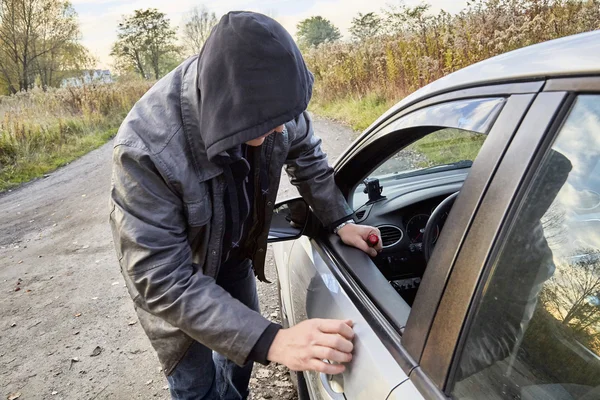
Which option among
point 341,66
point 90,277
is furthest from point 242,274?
point 341,66

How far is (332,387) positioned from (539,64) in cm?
101

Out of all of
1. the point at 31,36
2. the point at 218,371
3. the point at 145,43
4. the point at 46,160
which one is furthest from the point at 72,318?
the point at 145,43

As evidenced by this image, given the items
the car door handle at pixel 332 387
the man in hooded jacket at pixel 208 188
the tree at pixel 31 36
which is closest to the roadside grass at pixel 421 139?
the man in hooded jacket at pixel 208 188

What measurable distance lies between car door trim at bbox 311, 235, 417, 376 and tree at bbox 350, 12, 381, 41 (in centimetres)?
928

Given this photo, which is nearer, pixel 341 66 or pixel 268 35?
pixel 268 35

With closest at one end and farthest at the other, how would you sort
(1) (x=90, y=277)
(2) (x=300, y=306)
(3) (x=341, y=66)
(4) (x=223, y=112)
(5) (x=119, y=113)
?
(4) (x=223, y=112) < (2) (x=300, y=306) < (1) (x=90, y=277) < (3) (x=341, y=66) < (5) (x=119, y=113)

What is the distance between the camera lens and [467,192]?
0.97 metres

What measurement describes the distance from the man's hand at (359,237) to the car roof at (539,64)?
65cm

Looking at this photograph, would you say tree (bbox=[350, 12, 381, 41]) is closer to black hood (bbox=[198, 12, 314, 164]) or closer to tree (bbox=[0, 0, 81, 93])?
black hood (bbox=[198, 12, 314, 164])

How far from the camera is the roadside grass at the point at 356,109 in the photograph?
29.2ft

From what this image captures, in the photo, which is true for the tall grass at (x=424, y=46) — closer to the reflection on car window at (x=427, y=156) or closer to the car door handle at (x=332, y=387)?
the reflection on car window at (x=427, y=156)

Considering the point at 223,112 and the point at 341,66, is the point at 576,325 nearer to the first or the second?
the point at 223,112

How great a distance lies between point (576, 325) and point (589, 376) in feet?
0.30

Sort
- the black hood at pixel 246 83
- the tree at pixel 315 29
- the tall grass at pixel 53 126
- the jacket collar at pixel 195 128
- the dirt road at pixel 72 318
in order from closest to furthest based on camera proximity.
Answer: the black hood at pixel 246 83, the jacket collar at pixel 195 128, the dirt road at pixel 72 318, the tall grass at pixel 53 126, the tree at pixel 315 29
